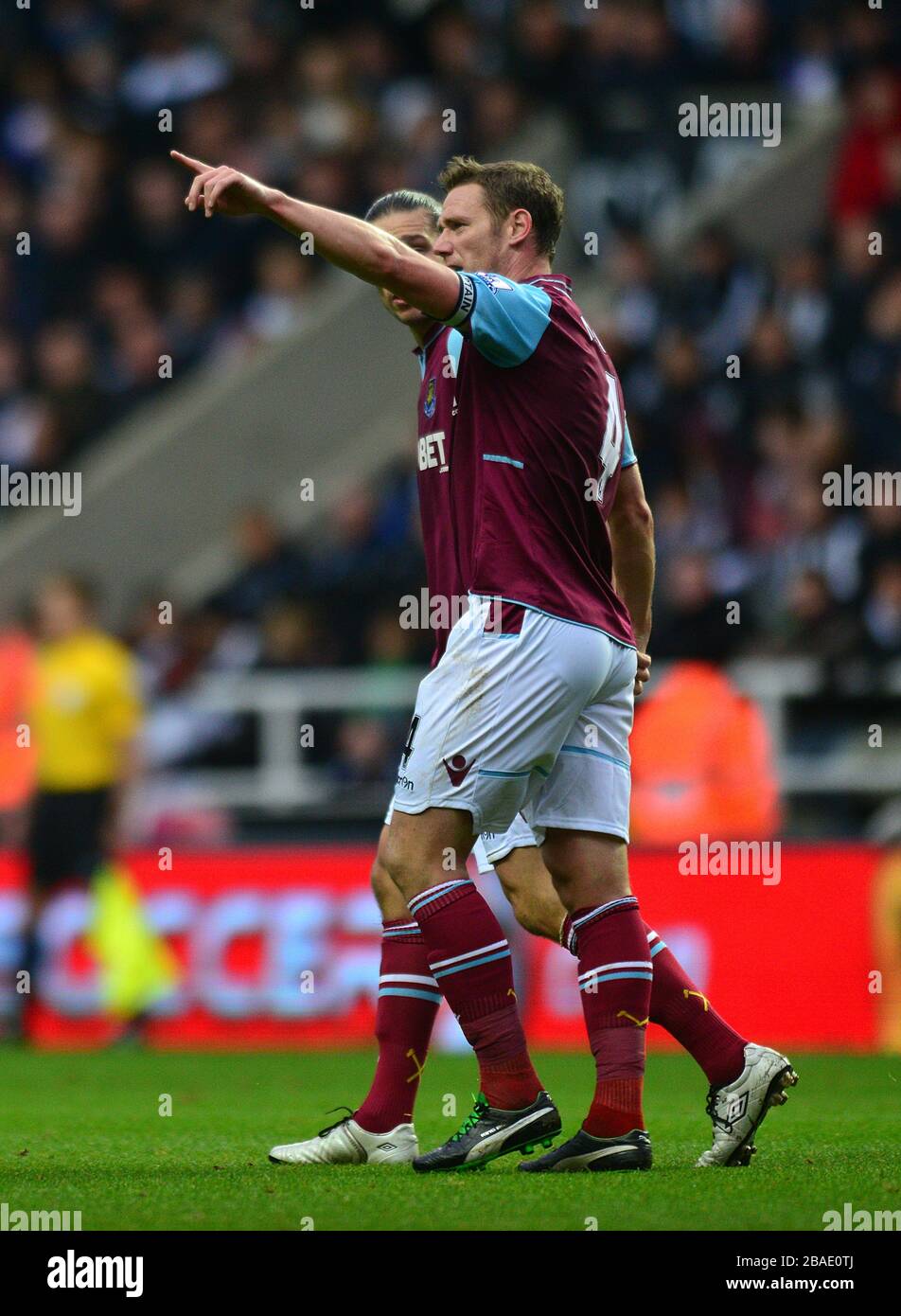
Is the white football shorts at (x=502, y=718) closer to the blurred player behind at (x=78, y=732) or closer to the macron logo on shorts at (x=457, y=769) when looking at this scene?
the macron logo on shorts at (x=457, y=769)

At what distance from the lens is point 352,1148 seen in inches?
209

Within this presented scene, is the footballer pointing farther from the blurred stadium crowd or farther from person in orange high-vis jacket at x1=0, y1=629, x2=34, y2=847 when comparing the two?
person in orange high-vis jacket at x1=0, y1=629, x2=34, y2=847

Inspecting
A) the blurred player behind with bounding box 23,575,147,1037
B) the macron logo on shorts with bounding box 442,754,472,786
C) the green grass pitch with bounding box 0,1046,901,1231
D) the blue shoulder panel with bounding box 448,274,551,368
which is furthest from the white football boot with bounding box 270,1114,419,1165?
the blurred player behind with bounding box 23,575,147,1037

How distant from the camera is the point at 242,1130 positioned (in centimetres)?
628

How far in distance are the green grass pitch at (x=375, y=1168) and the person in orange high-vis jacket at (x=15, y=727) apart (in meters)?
2.67

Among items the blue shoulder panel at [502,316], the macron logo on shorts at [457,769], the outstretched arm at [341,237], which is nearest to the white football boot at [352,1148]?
the macron logo on shorts at [457,769]

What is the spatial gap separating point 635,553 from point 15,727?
21.0ft

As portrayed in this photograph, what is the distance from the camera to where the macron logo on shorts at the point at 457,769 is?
16.0 feet

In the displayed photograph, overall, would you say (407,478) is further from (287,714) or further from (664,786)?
(664,786)

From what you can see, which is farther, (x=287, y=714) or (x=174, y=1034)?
(x=287, y=714)

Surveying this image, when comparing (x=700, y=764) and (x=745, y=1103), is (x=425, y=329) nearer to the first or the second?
(x=745, y=1103)

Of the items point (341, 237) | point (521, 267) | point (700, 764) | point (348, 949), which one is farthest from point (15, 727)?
point (341, 237)

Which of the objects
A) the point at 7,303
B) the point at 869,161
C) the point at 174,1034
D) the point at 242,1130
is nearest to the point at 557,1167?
the point at 242,1130

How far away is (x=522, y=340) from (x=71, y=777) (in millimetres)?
6605
